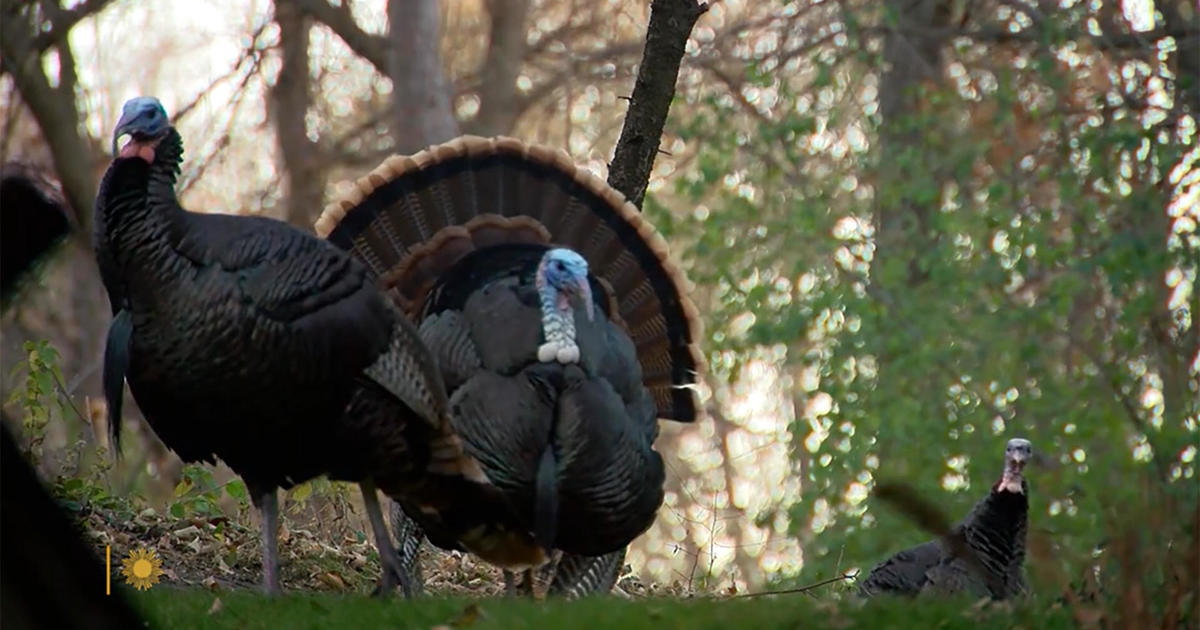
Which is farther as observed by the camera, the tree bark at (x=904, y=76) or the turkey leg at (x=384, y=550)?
the tree bark at (x=904, y=76)

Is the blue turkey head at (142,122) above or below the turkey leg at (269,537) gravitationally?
above

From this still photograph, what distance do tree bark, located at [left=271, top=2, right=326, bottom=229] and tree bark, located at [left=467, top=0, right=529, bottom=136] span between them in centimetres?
189

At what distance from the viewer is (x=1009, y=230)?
1341 cm

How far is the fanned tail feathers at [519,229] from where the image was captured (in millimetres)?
7535

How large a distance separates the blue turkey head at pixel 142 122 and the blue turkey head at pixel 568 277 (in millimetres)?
1566

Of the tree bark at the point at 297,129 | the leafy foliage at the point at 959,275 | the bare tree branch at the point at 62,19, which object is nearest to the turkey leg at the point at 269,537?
the leafy foliage at the point at 959,275

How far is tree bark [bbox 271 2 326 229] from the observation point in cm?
1891

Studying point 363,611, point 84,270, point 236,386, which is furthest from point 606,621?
point 84,270

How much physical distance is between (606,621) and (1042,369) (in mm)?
8947

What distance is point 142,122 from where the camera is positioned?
20.0 feet

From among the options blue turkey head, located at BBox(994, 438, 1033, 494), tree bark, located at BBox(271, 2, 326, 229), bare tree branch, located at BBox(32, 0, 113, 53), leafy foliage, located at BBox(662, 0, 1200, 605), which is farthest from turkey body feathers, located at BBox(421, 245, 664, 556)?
tree bark, located at BBox(271, 2, 326, 229)

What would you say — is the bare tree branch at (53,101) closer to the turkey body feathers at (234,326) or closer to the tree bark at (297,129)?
the tree bark at (297,129)

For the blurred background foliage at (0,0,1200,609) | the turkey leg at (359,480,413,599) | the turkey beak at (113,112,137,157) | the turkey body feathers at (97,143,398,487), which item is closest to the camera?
the turkey body feathers at (97,143,398,487)

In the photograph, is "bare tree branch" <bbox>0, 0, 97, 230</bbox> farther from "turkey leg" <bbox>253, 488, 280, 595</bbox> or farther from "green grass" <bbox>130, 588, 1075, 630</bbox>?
"green grass" <bbox>130, 588, 1075, 630</bbox>
